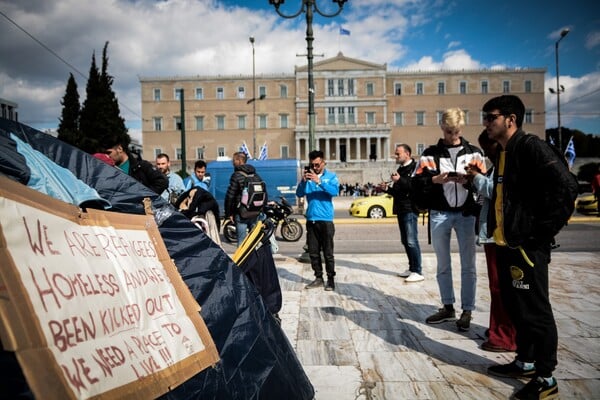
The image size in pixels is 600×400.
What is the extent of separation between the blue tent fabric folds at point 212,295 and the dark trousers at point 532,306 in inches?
52.1

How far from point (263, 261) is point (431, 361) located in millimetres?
1451

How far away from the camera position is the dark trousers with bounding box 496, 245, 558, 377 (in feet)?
7.46

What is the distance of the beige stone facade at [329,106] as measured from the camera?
190 feet

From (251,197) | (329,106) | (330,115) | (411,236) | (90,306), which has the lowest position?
(411,236)

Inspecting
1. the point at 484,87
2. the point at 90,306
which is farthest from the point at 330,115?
A: the point at 90,306

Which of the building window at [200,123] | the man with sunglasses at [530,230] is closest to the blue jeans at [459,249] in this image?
the man with sunglasses at [530,230]

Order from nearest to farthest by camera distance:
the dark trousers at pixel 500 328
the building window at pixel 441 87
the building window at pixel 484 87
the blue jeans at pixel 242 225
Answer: the dark trousers at pixel 500 328 → the blue jeans at pixel 242 225 → the building window at pixel 484 87 → the building window at pixel 441 87

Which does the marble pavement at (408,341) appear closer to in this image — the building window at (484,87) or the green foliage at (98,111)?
the green foliage at (98,111)

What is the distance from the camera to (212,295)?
72.0 inches

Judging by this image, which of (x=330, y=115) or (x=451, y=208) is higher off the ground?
(x=330, y=115)

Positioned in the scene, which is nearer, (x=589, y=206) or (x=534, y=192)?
(x=534, y=192)

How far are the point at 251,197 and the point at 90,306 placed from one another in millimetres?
4248

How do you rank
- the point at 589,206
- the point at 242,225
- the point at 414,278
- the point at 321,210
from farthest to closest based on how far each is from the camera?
1. the point at 589,206
2. the point at 242,225
3. the point at 414,278
4. the point at 321,210

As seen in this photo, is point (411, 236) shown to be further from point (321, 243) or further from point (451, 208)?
point (451, 208)
